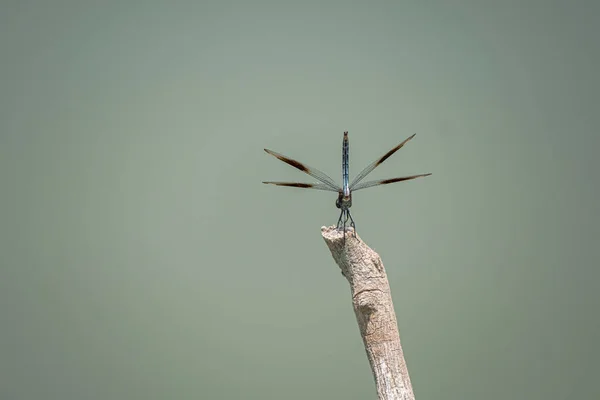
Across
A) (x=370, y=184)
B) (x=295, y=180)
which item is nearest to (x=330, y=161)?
(x=295, y=180)

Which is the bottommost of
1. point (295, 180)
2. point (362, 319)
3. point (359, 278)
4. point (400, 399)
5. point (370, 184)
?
point (400, 399)

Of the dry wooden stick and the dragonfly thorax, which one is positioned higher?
the dragonfly thorax

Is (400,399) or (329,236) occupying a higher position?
(329,236)

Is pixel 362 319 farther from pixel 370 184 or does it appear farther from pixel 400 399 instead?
pixel 370 184

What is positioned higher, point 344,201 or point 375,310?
point 344,201

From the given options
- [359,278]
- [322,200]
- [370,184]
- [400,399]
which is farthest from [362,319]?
[322,200]

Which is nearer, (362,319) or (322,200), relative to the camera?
(362,319)

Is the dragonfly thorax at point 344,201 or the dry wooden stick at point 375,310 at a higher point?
the dragonfly thorax at point 344,201

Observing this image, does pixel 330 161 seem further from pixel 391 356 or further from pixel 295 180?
pixel 391 356
